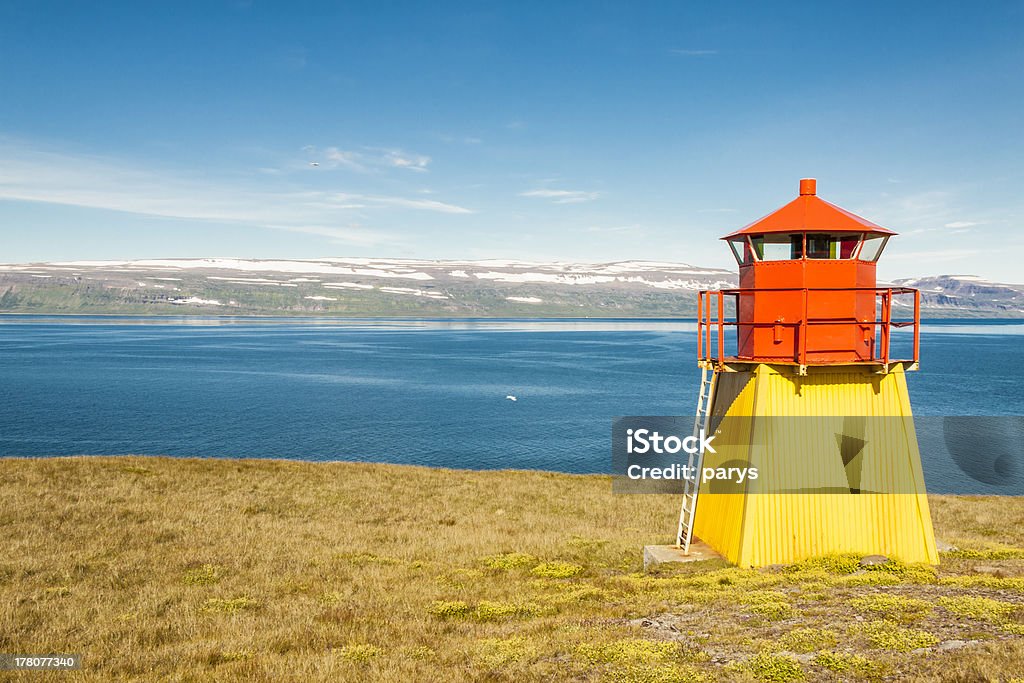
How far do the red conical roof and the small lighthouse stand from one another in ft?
0.11

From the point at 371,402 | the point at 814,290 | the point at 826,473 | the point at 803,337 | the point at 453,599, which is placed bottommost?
the point at 371,402

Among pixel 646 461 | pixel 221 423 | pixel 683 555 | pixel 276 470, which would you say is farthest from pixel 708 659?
pixel 221 423

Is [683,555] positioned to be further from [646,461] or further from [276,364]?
[276,364]

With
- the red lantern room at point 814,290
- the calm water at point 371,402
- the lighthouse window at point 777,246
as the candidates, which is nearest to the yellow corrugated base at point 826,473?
the red lantern room at point 814,290

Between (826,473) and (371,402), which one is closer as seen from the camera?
(826,473)

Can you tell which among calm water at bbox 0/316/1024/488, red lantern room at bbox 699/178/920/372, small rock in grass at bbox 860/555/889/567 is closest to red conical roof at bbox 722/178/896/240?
red lantern room at bbox 699/178/920/372

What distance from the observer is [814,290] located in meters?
15.1

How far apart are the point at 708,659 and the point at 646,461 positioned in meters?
43.6

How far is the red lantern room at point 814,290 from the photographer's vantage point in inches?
594

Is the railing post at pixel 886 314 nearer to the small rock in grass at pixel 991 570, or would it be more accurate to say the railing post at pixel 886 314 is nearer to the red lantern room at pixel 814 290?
the red lantern room at pixel 814 290

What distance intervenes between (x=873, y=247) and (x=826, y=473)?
5.29 meters

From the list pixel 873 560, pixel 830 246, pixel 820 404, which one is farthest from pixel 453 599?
pixel 830 246

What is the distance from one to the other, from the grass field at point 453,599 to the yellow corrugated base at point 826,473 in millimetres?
766

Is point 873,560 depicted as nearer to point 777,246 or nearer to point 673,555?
point 673,555
